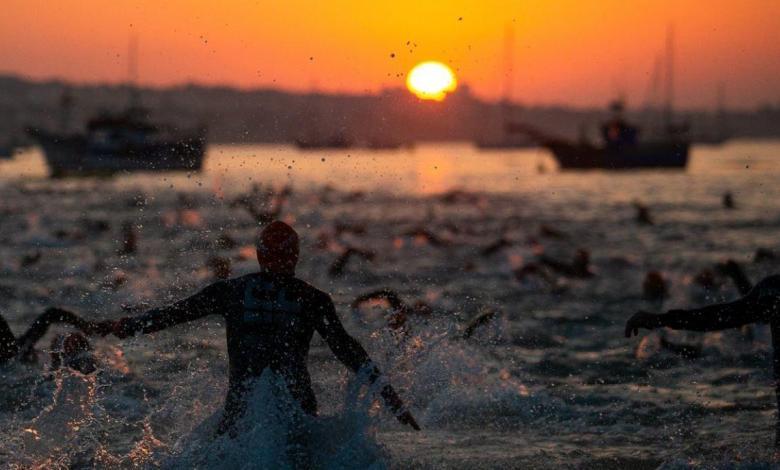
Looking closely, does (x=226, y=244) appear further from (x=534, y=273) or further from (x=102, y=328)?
(x=102, y=328)

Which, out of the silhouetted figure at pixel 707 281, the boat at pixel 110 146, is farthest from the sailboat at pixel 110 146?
the silhouetted figure at pixel 707 281

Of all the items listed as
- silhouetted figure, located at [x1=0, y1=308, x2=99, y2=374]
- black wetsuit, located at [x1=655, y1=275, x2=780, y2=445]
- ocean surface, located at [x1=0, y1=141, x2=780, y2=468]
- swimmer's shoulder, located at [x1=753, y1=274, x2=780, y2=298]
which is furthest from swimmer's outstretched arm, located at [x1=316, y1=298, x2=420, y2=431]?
swimmer's shoulder, located at [x1=753, y1=274, x2=780, y2=298]

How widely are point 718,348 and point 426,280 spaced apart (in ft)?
32.3

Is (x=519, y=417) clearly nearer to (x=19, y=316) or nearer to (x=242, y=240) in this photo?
(x=19, y=316)

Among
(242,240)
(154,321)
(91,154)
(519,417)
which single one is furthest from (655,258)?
(91,154)

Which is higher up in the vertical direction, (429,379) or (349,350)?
(349,350)

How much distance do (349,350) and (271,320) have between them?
46 cm

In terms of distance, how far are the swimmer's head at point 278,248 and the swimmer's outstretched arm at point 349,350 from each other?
287 millimetres

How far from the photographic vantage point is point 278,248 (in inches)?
238

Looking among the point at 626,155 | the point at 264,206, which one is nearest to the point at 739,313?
the point at 264,206

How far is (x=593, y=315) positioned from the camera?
54.2 feet

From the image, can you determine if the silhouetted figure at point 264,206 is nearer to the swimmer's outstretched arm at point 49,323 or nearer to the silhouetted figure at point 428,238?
the silhouetted figure at point 428,238

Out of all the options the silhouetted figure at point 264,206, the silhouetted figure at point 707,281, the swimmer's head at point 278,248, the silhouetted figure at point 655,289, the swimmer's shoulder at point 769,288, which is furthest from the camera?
the silhouetted figure at point 264,206

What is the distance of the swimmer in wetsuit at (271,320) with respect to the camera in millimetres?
6078
